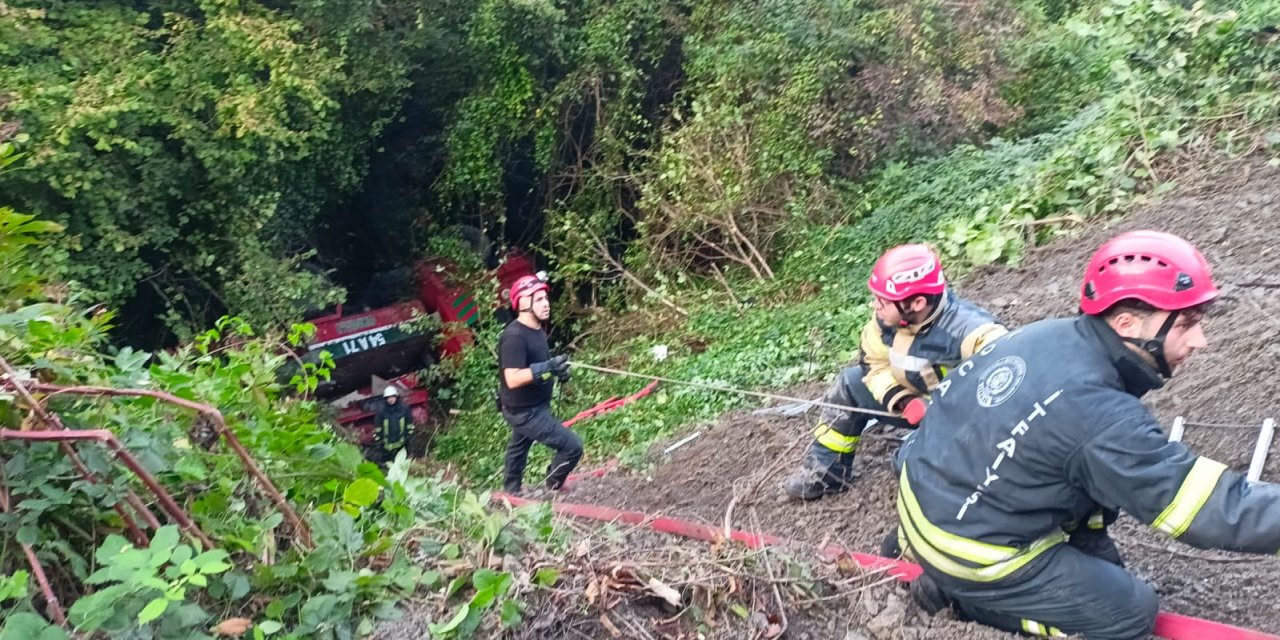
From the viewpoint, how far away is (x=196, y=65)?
8961 mm

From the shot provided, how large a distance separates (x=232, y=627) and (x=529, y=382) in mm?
3620

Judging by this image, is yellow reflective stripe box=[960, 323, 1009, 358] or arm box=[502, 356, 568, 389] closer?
yellow reflective stripe box=[960, 323, 1009, 358]

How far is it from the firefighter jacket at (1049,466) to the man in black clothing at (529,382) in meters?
3.18

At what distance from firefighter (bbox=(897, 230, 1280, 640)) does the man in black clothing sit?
10.6ft

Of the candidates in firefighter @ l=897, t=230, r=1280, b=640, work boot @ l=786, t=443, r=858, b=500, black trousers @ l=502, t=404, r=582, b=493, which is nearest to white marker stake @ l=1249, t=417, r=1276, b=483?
firefighter @ l=897, t=230, r=1280, b=640

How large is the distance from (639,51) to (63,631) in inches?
426

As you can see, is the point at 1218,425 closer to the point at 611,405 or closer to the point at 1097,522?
the point at 1097,522

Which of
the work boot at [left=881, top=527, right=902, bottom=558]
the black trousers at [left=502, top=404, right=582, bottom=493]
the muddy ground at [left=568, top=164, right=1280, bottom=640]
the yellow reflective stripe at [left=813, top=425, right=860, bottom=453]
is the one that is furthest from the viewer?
the black trousers at [left=502, top=404, right=582, bottom=493]

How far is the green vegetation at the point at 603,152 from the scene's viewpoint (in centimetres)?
755

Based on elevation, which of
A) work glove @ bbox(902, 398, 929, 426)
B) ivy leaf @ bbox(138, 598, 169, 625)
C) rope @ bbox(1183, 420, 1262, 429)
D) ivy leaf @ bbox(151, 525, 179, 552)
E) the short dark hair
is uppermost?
ivy leaf @ bbox(151, 525, 179, 552)

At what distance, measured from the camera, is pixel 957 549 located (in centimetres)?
289

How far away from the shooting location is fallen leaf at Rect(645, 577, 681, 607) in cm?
258

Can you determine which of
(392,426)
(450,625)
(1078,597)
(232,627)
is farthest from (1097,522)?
(392,426)

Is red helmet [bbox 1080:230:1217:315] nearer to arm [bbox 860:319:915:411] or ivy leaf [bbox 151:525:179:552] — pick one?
arm [bbox 860:319:915:411]
